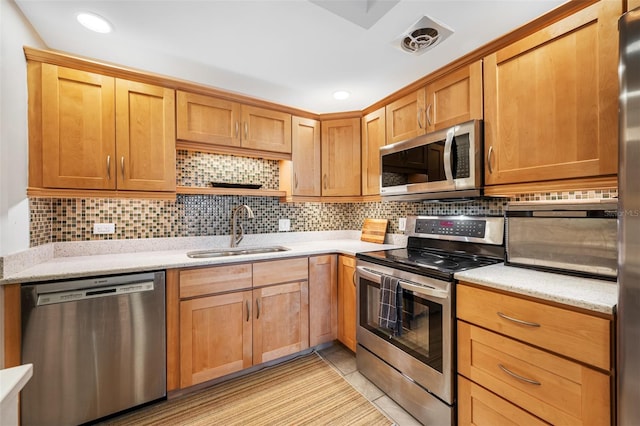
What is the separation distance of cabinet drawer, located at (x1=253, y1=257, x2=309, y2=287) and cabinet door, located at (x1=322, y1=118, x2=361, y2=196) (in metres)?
0.83

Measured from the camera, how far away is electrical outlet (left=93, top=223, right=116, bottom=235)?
2.07 meters

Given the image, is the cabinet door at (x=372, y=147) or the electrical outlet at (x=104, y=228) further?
the cabinet door at (x=372, y=147)

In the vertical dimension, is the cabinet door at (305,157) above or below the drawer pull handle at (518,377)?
above

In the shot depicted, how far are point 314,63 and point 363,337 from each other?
2048 millimetres

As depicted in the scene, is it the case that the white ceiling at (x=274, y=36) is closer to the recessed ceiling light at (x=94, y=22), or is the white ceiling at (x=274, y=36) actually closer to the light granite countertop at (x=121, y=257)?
the recessed ceiling light at (x=94, y=22)

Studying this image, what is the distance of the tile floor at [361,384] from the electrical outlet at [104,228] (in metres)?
2.00

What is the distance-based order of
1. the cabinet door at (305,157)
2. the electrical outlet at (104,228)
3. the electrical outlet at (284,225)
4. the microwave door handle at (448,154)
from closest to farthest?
the microwave door handle at (448,154) < the electrical outlet at (104,228) < the cabinet door at (305,157) < the electrical outlet at (284,225)

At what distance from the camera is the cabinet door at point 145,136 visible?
6.26 feet

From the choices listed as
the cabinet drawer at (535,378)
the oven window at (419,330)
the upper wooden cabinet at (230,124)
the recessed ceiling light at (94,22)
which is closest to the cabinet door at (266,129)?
the upper wooden cabinet at (230,124)

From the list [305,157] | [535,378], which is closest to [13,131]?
[305,157]

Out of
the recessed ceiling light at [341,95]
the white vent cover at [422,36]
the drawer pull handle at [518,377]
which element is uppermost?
the recessed ceiling light at [341,95]

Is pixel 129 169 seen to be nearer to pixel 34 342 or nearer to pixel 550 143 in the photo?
pixel 34 342

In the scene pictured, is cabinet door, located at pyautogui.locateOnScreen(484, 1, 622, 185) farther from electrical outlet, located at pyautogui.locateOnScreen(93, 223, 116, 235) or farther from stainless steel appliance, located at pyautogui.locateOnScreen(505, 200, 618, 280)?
electrical outlet, located at pyautogui.locateOnScreen(93, 223, 116, 235)

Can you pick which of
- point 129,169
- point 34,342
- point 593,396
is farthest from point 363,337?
point 129,169
